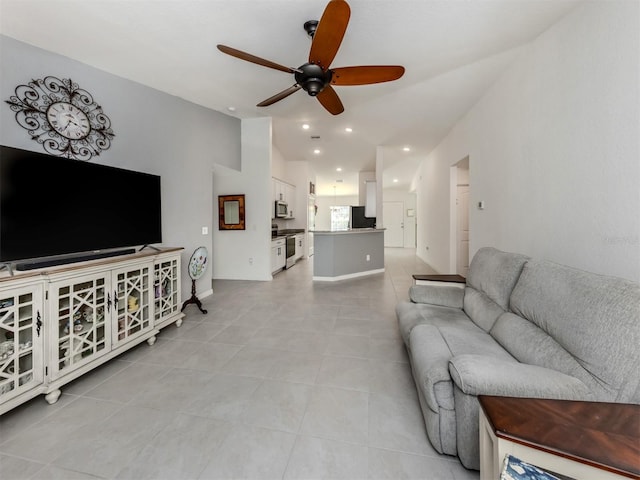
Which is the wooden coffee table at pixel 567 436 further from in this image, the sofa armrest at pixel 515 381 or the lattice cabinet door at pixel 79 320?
the lattice cabinet door at pixel 79 320

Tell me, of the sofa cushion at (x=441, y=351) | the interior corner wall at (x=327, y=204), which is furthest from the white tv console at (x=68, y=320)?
the interior corner wall at (x=327, y=204)

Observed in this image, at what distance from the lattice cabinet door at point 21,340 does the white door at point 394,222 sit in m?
10.9

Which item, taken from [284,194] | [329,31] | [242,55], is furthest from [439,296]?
[284,194]

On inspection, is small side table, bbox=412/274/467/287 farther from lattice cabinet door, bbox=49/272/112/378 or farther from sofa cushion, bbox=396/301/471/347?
lattice cabinet door, bbox=49/272/112/378

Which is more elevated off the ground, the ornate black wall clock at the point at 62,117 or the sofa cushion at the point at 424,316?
the ornate black wall clock at the point at 62,117

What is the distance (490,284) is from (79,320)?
3266mm

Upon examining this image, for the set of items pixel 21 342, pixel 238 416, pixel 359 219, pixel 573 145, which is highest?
pixel 573 145

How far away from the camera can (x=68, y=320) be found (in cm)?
190

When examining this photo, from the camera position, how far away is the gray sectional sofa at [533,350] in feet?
3.51

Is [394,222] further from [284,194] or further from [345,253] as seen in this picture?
[345,253]

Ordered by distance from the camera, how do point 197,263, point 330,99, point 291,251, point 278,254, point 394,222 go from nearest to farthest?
point 330,99 → point 197,263 → point 278,254 → point 291,251 → point 394,222

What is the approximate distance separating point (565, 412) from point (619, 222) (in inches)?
55.6

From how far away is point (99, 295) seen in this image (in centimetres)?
210

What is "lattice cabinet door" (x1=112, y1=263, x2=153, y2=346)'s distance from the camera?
223 centimetres
